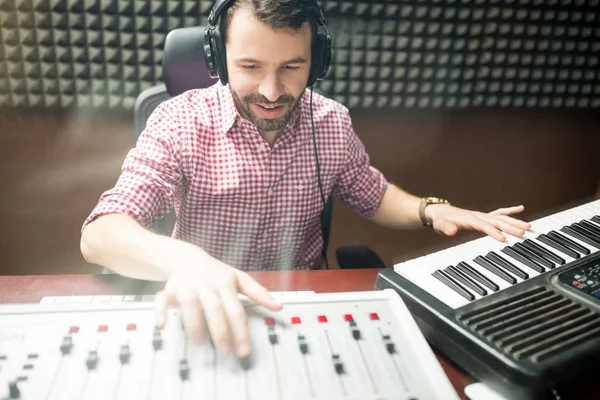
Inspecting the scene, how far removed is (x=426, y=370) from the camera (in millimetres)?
543

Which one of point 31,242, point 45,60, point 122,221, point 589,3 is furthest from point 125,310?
point 589,3

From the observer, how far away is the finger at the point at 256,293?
1.92 feet

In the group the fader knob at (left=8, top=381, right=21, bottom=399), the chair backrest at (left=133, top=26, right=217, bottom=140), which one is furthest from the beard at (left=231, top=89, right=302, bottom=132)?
the fader knob at (left=8, top=381, right=21, bottom=399)

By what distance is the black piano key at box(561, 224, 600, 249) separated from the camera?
2.72 feet

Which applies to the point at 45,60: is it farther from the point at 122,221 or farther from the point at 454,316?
the point at 454,316

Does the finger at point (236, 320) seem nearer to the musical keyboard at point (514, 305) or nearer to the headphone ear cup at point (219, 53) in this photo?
the musical keyboard at point (514, 305)

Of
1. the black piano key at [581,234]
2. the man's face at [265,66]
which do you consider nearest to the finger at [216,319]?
the man's face at [265,66]

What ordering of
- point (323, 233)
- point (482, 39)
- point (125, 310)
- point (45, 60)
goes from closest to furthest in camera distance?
point (125, 310)
point (323, 233)
point (45, 60)
point (482, 39)

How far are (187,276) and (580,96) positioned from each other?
5.69 feet

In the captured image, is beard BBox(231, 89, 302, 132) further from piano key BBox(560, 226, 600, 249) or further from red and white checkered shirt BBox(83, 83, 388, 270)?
piano key BBox(560, 226, 600, 249)

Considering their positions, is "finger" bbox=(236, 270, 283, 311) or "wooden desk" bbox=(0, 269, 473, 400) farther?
"wooden desk" bbox=(0, 269, 473, 400)

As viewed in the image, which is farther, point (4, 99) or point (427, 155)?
point (427, 155)

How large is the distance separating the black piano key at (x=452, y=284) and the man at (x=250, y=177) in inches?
8.0

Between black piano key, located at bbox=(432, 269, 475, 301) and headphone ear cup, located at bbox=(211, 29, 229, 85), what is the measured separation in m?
0.59
